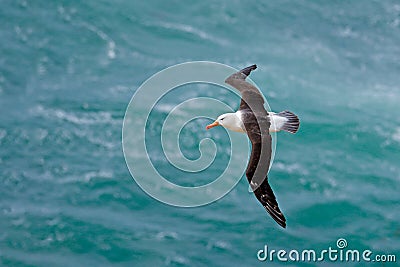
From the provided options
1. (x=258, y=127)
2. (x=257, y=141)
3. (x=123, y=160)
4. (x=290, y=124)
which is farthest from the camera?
(x=123, y=160)

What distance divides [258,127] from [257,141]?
1.90ft

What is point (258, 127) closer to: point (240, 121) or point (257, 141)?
point (240, 121)

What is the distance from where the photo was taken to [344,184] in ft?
87.5

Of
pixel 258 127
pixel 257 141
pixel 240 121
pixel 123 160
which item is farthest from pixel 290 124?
pixel 123 160

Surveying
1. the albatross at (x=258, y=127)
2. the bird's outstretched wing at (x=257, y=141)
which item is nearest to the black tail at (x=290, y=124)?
the albatross at (x=258, y=127)

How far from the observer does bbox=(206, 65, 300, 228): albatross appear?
1355 centimetres

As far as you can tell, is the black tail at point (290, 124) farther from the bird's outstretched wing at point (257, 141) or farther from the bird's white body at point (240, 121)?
the bird's outstretched wing at point (257, 141)

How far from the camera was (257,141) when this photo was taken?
14.1 m

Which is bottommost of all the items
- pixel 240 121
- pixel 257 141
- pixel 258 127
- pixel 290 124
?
pixel 257 141

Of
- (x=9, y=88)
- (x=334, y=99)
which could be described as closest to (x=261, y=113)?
(x=334, y=99)

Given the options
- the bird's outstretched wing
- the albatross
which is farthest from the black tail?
the bird's outstretched wing

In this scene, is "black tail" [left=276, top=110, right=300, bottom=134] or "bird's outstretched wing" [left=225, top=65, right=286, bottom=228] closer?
"bird's outstretched wing" [left=225, top=65, right=286, bottom=228]

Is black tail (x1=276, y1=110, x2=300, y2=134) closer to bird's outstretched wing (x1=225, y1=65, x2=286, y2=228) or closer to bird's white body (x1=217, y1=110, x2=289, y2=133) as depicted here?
bird's white body (x1=217, y1=110, x2=289, y2=133)

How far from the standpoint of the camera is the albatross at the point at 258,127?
44.5 feet
